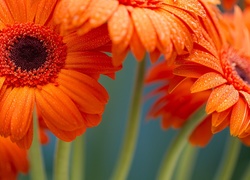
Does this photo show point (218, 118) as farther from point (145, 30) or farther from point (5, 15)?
point (5, 15)

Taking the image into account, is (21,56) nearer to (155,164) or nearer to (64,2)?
(64,2)

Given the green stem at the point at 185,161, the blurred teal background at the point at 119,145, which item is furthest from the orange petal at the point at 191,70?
the blurred teal background at the point at 119,145

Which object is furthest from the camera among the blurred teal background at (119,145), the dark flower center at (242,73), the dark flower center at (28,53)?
the blurred teal background at (119,145)

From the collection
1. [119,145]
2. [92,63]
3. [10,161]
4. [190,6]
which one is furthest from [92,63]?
[119,145]

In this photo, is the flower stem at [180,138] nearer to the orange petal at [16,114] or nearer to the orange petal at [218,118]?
the orange petal at [218,118]

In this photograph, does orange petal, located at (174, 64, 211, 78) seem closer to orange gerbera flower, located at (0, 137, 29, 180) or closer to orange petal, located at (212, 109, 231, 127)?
orange petal, located at (212, 109, 231, 127)

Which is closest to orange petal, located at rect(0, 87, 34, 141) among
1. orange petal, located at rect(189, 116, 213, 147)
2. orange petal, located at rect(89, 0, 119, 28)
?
orange petal, located at rect(89, 0, 119, 28)

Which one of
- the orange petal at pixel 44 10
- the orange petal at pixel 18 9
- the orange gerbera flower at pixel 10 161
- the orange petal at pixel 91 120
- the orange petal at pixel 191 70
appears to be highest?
the orange petal at pixel 18 9
